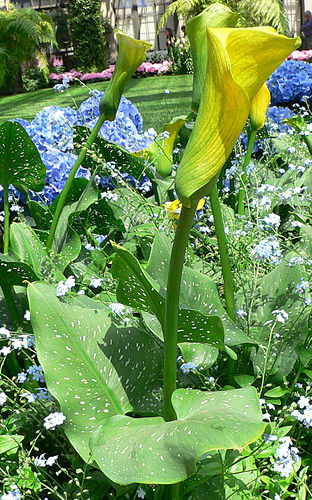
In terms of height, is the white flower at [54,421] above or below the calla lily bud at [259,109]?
below

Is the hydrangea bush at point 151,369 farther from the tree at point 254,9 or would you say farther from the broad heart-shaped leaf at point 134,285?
the tree at point 254,9

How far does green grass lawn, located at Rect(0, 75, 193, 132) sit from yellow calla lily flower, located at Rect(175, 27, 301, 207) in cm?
413

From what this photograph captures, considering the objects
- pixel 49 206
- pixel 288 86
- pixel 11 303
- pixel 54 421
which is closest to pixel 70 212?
pixel 49 206

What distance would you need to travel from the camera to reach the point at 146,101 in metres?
6.76

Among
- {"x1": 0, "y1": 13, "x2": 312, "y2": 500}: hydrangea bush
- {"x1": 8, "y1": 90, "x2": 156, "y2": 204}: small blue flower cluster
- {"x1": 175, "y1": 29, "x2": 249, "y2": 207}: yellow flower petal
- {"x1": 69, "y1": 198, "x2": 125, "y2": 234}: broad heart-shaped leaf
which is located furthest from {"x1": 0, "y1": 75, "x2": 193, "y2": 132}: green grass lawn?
{"x1": 175, "y1": 29, "x2": 249, "y2": 207}: yellow flower petal

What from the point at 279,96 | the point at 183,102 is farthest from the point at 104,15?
the point at 279,96

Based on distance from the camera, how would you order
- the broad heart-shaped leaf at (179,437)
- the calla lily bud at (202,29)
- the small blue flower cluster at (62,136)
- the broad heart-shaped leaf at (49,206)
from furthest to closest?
the small blue flower cluster at (62,136) → the broad heart-shaped leaf at (49,206) → the calla lily bud at (202,29) → the broad heart-shaped leaf at (179,437)

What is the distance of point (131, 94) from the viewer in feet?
25.5

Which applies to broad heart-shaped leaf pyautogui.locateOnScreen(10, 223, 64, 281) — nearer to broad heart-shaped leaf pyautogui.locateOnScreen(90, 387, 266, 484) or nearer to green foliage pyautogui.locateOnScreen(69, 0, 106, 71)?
broad heart-shaped leaf pyautogui.locateOnScreen(90, 387, 266, 484)

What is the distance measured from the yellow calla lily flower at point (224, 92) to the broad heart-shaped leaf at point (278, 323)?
495mm

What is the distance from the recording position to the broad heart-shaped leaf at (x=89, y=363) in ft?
2.69

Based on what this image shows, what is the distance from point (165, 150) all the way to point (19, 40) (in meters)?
9.79

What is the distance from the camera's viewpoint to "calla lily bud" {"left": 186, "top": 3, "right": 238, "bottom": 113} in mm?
831

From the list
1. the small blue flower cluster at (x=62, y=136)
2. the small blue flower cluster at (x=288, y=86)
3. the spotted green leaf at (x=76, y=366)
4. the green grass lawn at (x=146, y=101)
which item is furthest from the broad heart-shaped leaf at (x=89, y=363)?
the green grass lawn at (x=146, y=101)
